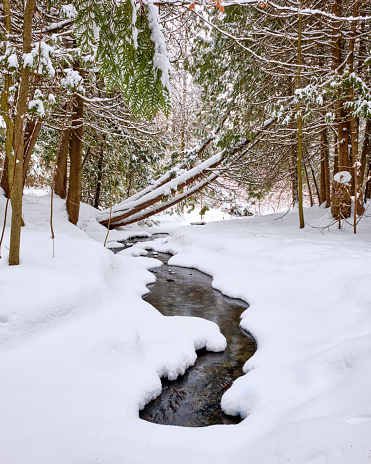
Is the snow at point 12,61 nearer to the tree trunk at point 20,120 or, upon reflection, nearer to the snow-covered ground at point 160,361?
the tree trunk at point 20,120

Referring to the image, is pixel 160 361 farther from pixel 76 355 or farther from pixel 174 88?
pixel 174 88

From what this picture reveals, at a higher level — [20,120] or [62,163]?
[62,163]

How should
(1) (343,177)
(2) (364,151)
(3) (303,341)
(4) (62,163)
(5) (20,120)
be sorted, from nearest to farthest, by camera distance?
(5) (20,120), (3) (303,341), (1) (343,177), (4) (62,163), (2) (364,151)

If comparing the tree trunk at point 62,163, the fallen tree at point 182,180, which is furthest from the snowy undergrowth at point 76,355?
the fallen tree at point 182,180

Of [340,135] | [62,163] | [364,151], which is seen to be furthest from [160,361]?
[364,151]

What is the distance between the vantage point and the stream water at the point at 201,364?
2.82 m

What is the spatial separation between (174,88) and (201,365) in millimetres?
9463

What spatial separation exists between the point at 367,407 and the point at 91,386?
224 cm

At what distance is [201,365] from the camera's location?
3688 mm

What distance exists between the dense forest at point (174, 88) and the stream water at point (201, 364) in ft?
8.56

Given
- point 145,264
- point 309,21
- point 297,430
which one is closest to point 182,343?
point 297,430

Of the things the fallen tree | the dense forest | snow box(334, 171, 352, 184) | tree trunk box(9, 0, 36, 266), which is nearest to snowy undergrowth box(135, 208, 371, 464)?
snow box(334, 171, 352, 184)

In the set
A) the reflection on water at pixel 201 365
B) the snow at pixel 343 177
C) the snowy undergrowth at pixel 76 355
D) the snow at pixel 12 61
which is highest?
the snow at pixel 12 61

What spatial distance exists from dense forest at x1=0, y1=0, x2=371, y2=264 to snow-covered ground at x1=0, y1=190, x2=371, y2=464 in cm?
115
